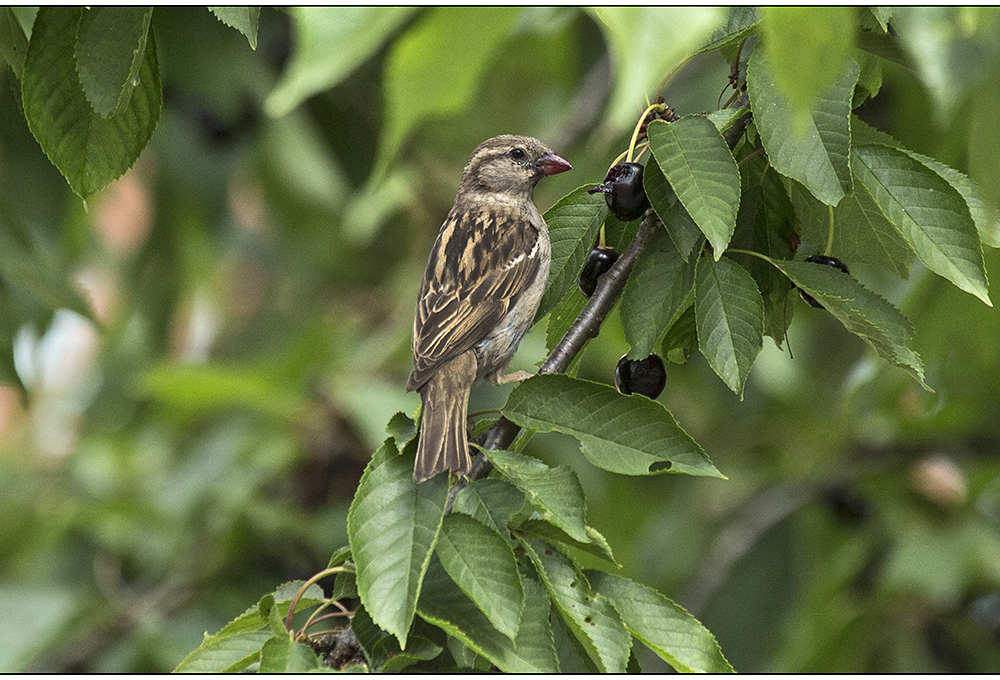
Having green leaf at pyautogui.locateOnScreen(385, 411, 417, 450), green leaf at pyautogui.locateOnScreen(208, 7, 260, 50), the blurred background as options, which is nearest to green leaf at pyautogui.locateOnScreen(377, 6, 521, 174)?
green leaf at pyautogui.locateOnScreen(208, 7, 260, 50)

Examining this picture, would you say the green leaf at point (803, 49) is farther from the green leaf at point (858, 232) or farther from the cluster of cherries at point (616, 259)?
the green leaf at point (858, 232)

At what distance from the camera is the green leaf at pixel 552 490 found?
176 cm

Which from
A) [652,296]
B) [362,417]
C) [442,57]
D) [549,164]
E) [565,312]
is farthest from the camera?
[362,417]

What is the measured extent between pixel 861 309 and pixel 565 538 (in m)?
0.72

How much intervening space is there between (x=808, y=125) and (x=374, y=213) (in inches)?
154

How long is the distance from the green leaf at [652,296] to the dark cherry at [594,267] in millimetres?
104

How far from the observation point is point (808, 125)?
184cm

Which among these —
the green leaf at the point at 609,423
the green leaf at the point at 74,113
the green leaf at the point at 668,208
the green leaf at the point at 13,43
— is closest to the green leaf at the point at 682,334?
the green leaf at the point at 668,208

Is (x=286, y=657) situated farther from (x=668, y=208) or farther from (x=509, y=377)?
(x=668, y=208)

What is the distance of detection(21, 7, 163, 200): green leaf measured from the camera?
2074 millimetres

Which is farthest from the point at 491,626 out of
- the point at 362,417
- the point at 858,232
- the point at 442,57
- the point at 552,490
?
the point at 362,417

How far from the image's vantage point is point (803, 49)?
3.76 ft

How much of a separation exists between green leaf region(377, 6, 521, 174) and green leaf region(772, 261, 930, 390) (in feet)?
2.42

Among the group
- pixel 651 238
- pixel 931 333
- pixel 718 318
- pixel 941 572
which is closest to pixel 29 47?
pixel 651 238
